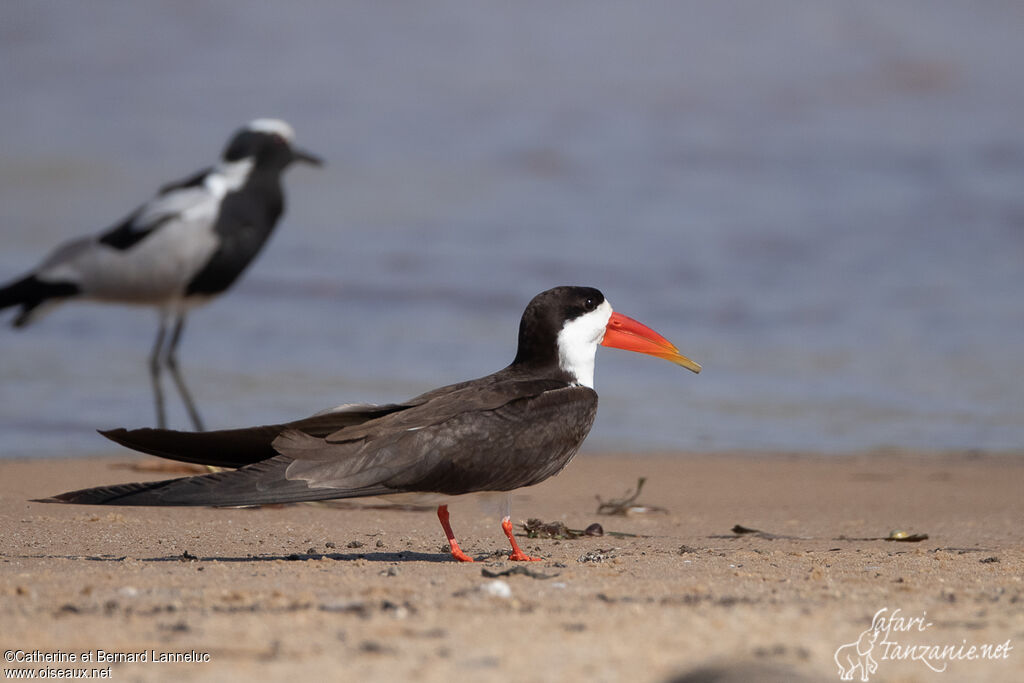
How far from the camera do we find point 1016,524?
231 inches

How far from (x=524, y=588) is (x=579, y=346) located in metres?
1.61

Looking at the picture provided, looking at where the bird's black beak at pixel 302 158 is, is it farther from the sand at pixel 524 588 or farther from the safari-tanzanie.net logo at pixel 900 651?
the safari-tanzanie.net logo at pixel 900 651

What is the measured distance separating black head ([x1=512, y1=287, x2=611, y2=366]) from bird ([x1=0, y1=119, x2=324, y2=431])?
563 cm

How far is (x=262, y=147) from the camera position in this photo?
11555 millimetres

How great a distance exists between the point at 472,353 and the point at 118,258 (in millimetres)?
3068

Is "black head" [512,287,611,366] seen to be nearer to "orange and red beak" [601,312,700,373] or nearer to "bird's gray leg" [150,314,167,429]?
"orange and red beak" [601,312,700,373]

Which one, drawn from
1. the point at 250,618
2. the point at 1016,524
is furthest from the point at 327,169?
the point at 250,618

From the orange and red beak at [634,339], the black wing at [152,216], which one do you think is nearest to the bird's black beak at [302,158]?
the black wing at [152,216]

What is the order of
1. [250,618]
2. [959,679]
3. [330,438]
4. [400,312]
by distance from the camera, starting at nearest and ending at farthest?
[959,679] → [250,618] → [330,438] → [400,312]

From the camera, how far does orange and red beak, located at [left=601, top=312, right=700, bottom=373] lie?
5.48 m

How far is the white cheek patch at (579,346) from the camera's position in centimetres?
518

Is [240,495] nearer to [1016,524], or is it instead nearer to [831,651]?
[831,651]

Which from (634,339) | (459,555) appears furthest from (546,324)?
(459,555)

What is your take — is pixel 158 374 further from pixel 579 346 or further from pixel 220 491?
pixel 220 491
